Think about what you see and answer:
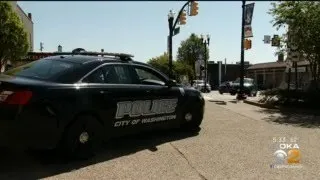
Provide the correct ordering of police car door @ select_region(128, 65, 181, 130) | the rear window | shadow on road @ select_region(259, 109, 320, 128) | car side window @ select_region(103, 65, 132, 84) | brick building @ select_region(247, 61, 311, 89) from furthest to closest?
brick building @ select_region(247, 61, 311, 89) → shadow on road @ select_region(259, 109, 320, 128) → police car door @ select_region(128, 65, 181, 130) → car side window @ select_region(103, 65, 132, 84) → the rear window

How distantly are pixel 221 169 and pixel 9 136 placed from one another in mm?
2992

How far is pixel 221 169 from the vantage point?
6926 millimetres

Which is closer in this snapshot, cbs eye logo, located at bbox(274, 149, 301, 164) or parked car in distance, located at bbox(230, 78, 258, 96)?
cbs eye logo, located at bbox(274, 149, 301, 164)

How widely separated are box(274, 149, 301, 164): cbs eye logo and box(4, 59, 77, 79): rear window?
362 centimetres

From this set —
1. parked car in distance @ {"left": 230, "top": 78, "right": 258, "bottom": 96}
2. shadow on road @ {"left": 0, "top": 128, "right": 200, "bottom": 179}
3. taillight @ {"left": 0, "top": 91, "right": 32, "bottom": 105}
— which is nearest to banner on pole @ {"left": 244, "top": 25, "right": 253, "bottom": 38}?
parked car in distance @ {"left": 230, "top": 78, "right": 258, "bottom": 96}

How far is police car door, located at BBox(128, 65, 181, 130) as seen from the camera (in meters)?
8.55

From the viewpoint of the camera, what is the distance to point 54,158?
730 centimetres

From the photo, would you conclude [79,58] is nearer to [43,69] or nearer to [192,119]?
[43,69]

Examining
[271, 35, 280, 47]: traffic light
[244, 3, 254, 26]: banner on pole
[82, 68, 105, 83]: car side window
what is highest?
[244, 3, 254, 26]: banner on pole

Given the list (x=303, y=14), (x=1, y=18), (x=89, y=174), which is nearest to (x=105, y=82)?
(x=89, y=174)

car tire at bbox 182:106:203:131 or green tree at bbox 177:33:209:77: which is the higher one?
green tree at bbox 177:33:209:77

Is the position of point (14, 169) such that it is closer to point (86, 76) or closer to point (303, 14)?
point (86, 76)

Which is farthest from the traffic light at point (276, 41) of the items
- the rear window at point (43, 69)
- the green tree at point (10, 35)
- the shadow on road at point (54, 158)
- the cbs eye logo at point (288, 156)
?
the green tree at point (10, 35)

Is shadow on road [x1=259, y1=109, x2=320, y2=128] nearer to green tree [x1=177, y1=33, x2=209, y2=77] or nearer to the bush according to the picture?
the bush
